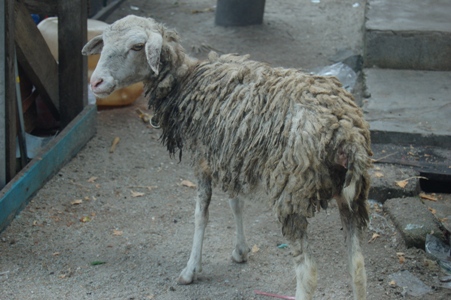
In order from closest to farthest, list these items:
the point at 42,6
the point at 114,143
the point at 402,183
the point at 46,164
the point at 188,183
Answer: the point at 402,183
the point at 46,164
the point at 188,183
the point at 42,6
the point at 114,143

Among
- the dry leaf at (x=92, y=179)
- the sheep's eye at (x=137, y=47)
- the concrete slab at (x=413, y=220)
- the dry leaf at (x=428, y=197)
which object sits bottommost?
the dry leaf at (x=92, y=179)

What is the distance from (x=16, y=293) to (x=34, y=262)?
424 mm

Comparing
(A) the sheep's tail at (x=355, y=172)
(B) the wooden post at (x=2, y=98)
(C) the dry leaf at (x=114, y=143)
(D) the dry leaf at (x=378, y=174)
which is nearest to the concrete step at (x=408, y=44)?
(D) the dry leaf at (x=378, y=174)

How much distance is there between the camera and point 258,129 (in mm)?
3889

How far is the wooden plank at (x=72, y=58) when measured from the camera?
20.7ft

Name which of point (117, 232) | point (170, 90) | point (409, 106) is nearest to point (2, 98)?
point (117, 232)

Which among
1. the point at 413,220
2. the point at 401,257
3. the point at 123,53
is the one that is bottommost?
the point at 401,257

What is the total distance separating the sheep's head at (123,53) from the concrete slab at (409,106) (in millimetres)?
2527

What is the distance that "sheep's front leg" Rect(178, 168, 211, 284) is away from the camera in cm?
453

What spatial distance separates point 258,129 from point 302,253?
74 centimetres

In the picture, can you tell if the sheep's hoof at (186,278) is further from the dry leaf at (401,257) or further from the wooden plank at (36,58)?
the wooden plank at (36,58)

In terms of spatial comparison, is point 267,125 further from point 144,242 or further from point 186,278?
point 144,242

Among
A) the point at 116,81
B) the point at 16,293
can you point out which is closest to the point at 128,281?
the point at 16,293

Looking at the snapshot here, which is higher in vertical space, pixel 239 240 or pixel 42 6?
pixel 42 6
